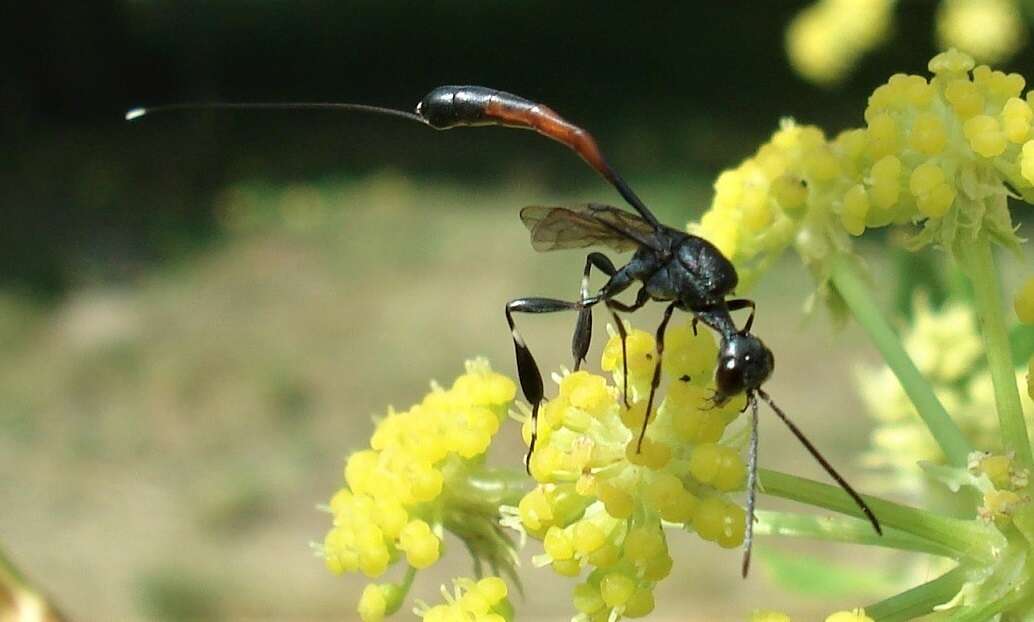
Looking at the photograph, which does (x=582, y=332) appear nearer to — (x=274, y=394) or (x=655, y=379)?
(x=655, y=379)

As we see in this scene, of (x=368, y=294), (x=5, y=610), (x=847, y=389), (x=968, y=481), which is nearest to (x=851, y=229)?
(x=968, y=481)

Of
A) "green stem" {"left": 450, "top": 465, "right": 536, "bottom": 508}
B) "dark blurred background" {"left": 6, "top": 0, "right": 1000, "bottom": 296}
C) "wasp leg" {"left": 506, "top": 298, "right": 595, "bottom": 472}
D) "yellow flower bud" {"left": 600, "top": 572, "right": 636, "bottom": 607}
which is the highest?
"dark blurred background" {"left": 6, "top": 0, "right": 1000, "bottom": 296}

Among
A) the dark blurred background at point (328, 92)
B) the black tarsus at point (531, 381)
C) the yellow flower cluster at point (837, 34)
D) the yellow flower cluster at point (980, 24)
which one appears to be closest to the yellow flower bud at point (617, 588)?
the black tarsus at point (531, 381)

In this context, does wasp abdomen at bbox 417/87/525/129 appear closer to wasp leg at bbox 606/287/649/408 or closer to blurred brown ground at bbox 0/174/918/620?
wasp leg at bbox 606/287/649/408

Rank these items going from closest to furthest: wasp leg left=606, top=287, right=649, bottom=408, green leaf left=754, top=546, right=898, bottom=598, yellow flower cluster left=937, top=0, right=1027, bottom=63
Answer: wasp leg left=606, top=287, right=649, bottom=408 < green leaf left=754, top=546, right=898, bottom=598 < yellow flower cluster left=937, top=0, right=1027, bottom=63

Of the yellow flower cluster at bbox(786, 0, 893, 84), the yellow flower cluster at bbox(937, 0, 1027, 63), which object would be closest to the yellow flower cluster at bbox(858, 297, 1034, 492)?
the yellow flower cluster at bbox(937, 0, 1027, 63)

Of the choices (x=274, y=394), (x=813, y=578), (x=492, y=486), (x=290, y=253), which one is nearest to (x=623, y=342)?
(x=492, y=486)
